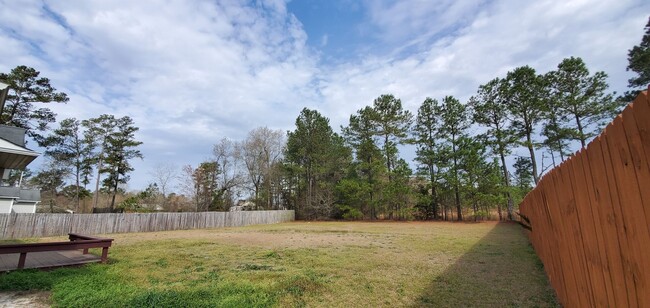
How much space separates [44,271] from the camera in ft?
18.7

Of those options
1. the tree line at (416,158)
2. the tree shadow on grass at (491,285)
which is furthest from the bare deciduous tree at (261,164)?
the tree shadow on grass at (491,285)

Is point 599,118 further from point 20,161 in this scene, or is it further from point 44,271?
point 20,161

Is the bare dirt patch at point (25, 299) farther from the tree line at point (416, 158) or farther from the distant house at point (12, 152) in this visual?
the tree line at point (416, 158)

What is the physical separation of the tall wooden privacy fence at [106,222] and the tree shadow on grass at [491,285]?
18.8 meters

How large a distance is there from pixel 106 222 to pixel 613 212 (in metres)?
21.3

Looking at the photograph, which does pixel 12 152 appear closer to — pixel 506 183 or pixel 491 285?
pixel 491 285

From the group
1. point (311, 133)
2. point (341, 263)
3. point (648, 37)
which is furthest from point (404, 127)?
point (341, 263)

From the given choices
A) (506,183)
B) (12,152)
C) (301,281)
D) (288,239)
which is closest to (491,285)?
(301,281)

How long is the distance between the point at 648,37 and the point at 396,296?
25.0 metres

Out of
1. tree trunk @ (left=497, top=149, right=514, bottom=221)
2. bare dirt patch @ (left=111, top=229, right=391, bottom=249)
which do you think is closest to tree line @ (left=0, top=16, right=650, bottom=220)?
tree trunk @ (left=497, top=149, right=514, bottom=221)

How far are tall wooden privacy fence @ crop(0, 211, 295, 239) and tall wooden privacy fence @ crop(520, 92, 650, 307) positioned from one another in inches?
816

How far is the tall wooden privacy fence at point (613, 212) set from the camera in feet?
3.87

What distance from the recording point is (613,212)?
5.06ft

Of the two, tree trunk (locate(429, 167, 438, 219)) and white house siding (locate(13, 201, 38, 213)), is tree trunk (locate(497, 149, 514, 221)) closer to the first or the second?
tree trunk (locate(429, 167, 438, 219))
